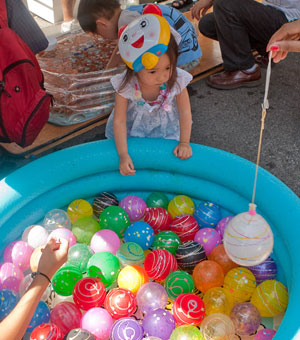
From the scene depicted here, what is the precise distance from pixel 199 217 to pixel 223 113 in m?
0.86

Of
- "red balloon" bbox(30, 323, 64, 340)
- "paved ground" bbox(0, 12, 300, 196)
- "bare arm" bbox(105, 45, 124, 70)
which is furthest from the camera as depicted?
"bare arm" bbox(105, 45, 124, 70)

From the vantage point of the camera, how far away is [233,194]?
5.35 ft

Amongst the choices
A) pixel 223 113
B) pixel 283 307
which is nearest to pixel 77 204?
pixel 283 307

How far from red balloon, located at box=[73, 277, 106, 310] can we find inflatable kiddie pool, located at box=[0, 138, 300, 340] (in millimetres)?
378

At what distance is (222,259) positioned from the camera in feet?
4.75

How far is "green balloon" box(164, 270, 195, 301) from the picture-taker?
136 centimetres

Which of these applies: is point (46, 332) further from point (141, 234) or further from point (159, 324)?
point (141, 234)

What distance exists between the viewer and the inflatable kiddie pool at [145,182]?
146cm

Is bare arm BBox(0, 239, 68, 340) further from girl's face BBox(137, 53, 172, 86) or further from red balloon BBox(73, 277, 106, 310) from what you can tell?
girl's face BBox(137, 53, 172, 86)

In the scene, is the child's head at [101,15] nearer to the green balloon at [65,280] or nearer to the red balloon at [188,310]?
the green balloon at [65,280]

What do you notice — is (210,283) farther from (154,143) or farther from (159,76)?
(159,76)

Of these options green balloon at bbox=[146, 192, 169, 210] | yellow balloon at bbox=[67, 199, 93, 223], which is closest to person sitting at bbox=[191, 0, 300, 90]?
green balloon at bbox=[146, 192, 169, 210]

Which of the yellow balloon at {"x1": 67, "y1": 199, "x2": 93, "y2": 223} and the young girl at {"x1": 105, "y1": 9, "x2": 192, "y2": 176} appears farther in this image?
the yellow balloon at {"x1": 67, "y1": 199, "x2": 93, "y2": 223}

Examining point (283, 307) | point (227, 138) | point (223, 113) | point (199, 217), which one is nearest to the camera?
point (283, 307)
